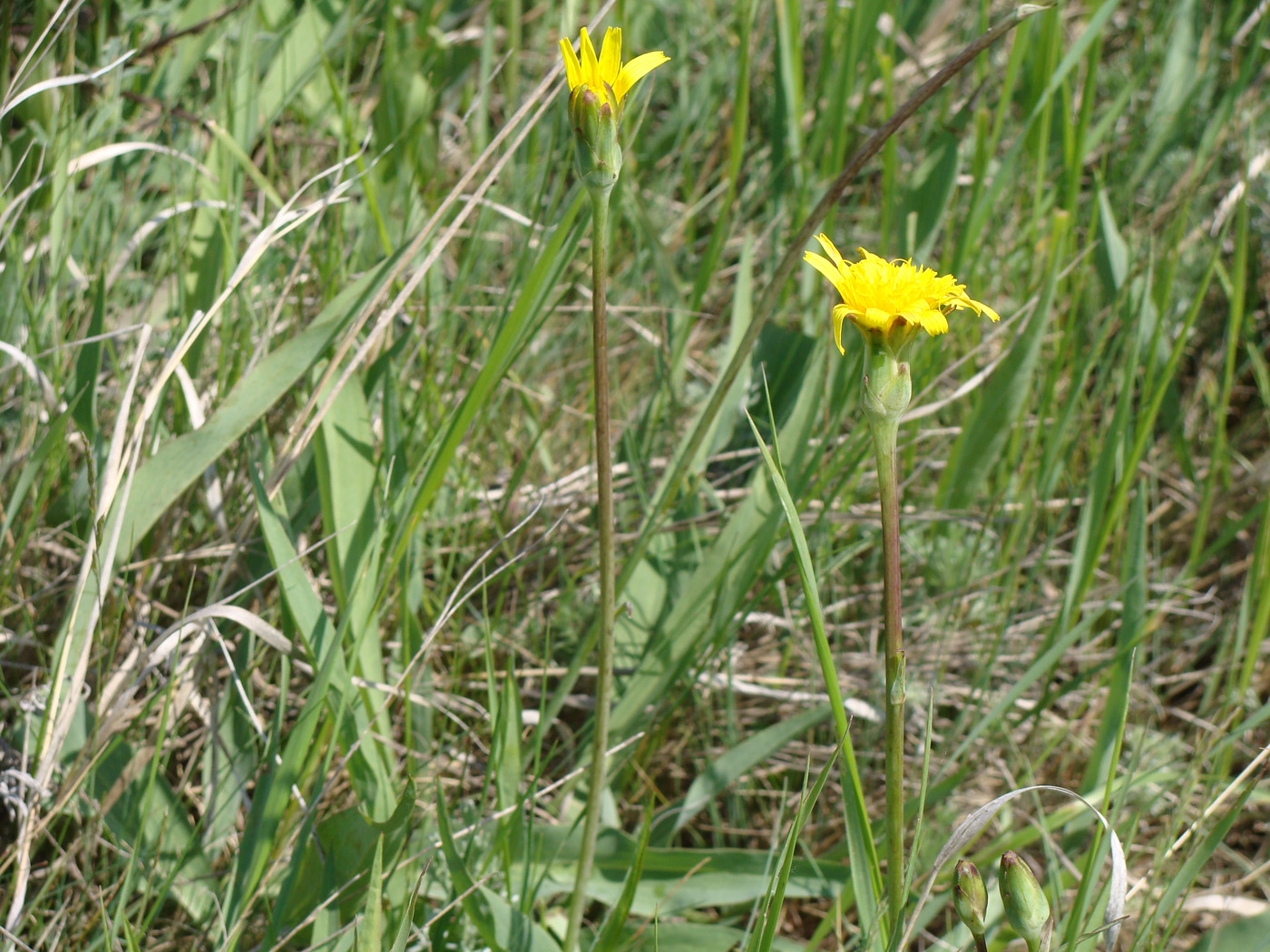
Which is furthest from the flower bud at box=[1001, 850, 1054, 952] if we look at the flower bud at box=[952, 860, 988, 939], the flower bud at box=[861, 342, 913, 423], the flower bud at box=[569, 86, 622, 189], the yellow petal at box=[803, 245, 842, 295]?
the flower bud at box=[569, 86, 622, 189]

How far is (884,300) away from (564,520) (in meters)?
0.86

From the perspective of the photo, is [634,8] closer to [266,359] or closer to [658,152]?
[658,152]

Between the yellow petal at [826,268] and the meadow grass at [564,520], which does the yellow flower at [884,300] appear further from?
the meadow grass at [564,520]

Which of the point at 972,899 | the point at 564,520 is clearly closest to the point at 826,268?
the point at 972,899

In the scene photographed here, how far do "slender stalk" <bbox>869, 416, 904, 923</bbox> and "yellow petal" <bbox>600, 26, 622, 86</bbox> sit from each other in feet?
1.09

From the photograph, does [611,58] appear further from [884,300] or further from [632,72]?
[884,300]

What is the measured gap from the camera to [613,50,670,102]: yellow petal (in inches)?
29.2

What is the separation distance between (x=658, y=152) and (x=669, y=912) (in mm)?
1686

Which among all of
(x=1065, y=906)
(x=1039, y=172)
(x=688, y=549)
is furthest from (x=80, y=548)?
(x=1039, y=172)

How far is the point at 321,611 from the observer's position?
1.08 metres

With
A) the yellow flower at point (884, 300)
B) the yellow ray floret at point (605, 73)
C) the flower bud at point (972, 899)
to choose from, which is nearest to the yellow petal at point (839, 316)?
the yellow flower at point (884, 300)

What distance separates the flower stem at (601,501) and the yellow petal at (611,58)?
9 centimetres

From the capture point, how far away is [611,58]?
0.74 m

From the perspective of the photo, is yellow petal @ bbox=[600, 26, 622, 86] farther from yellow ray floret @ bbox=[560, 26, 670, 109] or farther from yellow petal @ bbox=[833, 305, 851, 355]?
yellow petal @ bbox=[833, 305, 851, 355]
